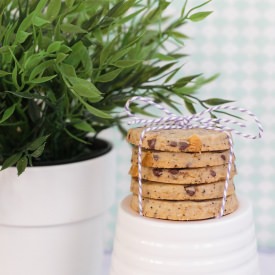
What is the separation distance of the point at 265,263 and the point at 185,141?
368 millimetres

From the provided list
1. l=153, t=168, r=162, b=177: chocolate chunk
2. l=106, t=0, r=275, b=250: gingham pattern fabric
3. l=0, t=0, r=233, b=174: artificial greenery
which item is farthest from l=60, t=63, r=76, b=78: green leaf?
l=106, t=0, r=275, b=250: gingham pattern fabric

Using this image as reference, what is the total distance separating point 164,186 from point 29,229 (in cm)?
15

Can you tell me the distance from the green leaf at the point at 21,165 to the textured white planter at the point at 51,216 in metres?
0.03

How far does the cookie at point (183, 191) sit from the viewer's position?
0.47 metres

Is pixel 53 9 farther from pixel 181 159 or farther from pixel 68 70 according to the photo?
pixel 181 159

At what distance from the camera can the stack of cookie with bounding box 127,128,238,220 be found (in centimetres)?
47

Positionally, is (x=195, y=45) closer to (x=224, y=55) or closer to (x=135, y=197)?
(x=224, y=55)

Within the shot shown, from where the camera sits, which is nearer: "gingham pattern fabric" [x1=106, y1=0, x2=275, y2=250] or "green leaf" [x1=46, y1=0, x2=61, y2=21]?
"green leaf" [x1=46, y1=0, x2=61, y2=21]

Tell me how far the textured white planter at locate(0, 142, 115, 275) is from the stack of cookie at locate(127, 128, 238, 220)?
3.9 inches

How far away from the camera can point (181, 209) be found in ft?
1.55

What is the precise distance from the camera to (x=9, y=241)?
556mm

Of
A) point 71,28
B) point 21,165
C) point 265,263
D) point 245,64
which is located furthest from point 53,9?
point 265,263

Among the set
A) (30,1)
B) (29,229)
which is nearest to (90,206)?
(29,229)

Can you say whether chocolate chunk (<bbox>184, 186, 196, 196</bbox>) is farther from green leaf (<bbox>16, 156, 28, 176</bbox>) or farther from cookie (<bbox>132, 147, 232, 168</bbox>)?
green leaf (<bbox>16, 156, 28, 176</bbox>)
